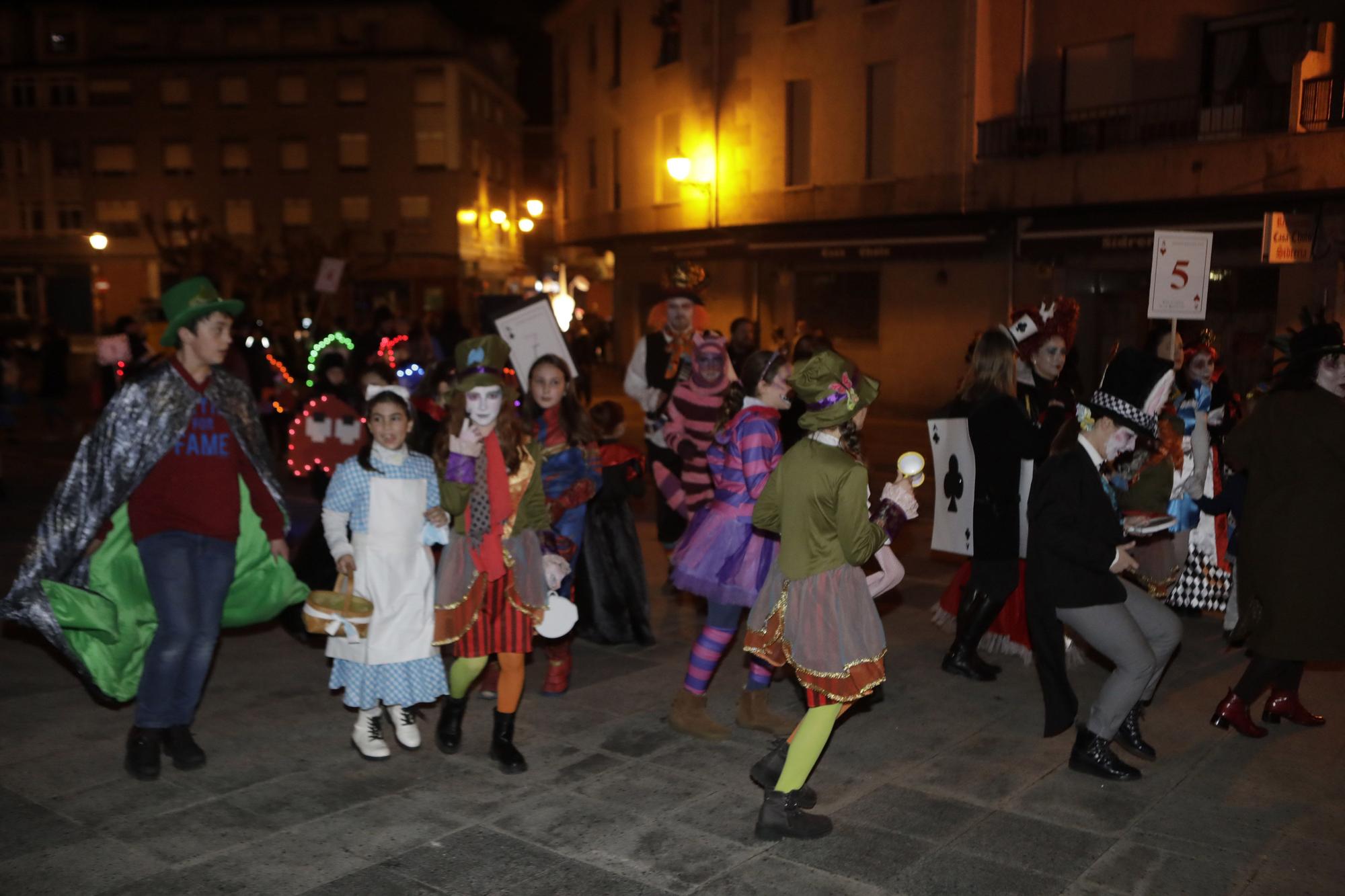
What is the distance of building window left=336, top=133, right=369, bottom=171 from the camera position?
5075cm

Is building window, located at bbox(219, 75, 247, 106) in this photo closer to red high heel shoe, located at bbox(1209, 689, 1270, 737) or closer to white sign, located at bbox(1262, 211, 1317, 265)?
white sign, located at bbox(1262, 211, 1317, 265)

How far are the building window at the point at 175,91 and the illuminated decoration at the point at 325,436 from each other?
48971 millimetres

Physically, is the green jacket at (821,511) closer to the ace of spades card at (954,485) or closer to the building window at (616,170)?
the ace of spades card at (954,485)

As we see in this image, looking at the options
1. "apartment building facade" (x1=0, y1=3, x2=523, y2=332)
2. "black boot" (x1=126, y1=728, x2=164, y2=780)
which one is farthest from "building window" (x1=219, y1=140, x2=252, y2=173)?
"black boot" (x1=126, y1=728, x2=164, y2=780)

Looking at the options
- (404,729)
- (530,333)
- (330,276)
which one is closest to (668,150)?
(330,276)

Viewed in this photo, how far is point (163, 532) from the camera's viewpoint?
4.98 m

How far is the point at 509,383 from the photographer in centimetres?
535

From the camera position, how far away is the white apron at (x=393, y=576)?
200 inches

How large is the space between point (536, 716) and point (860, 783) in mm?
1696

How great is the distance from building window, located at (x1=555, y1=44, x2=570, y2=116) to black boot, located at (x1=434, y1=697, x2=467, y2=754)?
31.6m

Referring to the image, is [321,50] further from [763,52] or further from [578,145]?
[763,52]

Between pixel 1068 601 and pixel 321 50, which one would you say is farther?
pixel 321 50

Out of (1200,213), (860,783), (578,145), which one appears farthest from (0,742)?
(578,145)

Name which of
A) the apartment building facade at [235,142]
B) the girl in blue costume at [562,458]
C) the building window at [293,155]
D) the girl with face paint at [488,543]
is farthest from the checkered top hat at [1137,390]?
the building window at [293,155]
